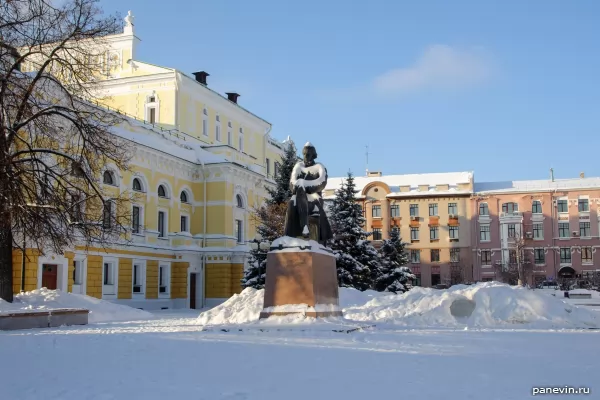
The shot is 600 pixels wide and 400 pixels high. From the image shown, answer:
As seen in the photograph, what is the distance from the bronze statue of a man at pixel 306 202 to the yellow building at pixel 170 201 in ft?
52.9

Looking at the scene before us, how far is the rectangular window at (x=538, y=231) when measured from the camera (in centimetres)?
6262

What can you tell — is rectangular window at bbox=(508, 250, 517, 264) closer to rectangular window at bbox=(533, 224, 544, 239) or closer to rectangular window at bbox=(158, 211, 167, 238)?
rectangular window at bbox=(533, 224, 544, 239)

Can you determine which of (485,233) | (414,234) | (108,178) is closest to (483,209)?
(485,233)

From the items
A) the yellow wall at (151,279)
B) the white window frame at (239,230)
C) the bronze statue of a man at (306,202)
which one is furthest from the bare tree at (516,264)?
the bronze statue of a man at (306,202)

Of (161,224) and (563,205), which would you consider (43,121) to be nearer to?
(161,224)

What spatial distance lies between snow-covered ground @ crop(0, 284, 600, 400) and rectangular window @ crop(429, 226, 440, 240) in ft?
167

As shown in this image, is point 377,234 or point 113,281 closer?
point 113,281

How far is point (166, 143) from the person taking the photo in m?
38.8

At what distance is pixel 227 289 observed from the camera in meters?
38.6

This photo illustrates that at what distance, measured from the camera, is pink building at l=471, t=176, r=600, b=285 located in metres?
61.5

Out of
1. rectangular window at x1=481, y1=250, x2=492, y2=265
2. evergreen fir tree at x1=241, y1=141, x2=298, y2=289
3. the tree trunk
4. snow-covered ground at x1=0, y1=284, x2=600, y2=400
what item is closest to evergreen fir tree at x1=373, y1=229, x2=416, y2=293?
evergreen fir tree at x1=241, y1=141, x2=298, y2=289

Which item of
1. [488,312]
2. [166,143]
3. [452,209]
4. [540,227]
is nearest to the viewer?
[488,312]

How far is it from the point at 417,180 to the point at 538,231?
13078 mm

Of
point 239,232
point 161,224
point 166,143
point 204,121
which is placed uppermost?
point 204,121
